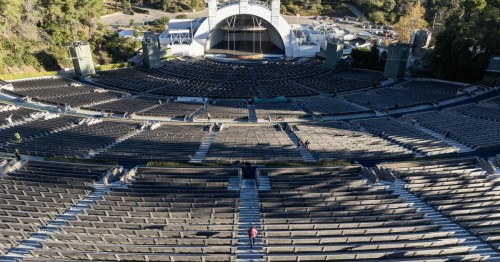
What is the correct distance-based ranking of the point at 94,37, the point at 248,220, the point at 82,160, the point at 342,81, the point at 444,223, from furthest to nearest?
the point at 94,37, the point at 342,81, the point at 82,160, the point at 248,220, the point at 444,223

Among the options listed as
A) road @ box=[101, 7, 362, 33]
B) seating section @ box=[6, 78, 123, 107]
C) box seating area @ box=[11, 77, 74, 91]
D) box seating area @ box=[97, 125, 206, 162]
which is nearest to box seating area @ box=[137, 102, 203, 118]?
box seating area @ box=[97, 125, 206, 162]

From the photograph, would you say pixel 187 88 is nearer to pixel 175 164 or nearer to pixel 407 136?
pixel 175 164

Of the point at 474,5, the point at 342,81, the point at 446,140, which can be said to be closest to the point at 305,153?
the point at 446,140

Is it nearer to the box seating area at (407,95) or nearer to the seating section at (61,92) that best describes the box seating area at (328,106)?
the box seating area at (407,95)

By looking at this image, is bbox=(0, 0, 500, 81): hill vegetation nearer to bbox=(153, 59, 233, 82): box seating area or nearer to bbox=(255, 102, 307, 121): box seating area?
bbox=(153, 59, 233, 82): box seating area

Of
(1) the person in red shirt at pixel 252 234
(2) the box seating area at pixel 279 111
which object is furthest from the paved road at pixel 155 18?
(1) the person in red shirt at pixel 252 234

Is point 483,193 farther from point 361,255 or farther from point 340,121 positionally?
point 340,121
